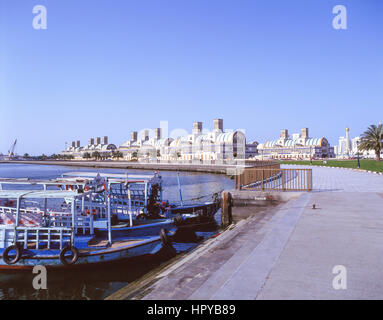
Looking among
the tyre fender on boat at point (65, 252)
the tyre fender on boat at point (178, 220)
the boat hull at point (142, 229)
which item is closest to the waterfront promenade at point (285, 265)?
the tyre fender on boat at point (65, 252)

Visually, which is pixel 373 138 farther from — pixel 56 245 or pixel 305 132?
pixel 305 132

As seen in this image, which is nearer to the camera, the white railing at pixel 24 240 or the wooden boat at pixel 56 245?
the wooden boat at pixel 56 245

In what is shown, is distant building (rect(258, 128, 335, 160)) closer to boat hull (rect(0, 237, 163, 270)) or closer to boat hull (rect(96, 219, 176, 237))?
boat hull (rect(96, 219, 176, 237))

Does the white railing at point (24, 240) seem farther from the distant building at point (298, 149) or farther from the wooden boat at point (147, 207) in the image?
the distant building at point (298, 149)

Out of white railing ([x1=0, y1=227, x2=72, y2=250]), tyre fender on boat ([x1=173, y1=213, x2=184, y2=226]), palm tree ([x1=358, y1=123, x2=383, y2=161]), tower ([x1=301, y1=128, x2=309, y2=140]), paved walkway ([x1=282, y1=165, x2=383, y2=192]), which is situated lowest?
tyre fender on boat ([x1=173, y1=213, x2=184, y2=226])

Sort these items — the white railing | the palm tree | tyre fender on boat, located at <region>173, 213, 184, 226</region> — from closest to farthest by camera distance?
the white railing
tyre fender on boat, located at <region>173, 213, 184, 226</region>
the palm tree

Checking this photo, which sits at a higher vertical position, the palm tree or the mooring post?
the palm tree

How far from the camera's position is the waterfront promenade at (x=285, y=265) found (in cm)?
520

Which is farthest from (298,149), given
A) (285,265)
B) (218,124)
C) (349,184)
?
(285,265)

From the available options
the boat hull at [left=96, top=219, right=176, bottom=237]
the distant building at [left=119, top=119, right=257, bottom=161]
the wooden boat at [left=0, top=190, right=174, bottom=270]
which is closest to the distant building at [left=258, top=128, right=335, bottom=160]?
the distant building at [left=119, top=119, right=257, bottom=161]

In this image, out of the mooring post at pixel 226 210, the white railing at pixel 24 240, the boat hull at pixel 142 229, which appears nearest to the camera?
the white railing at pixel 24 240

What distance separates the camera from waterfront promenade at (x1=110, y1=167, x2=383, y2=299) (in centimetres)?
520

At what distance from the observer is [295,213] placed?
1216 cm

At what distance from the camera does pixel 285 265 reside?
630 centimetres
